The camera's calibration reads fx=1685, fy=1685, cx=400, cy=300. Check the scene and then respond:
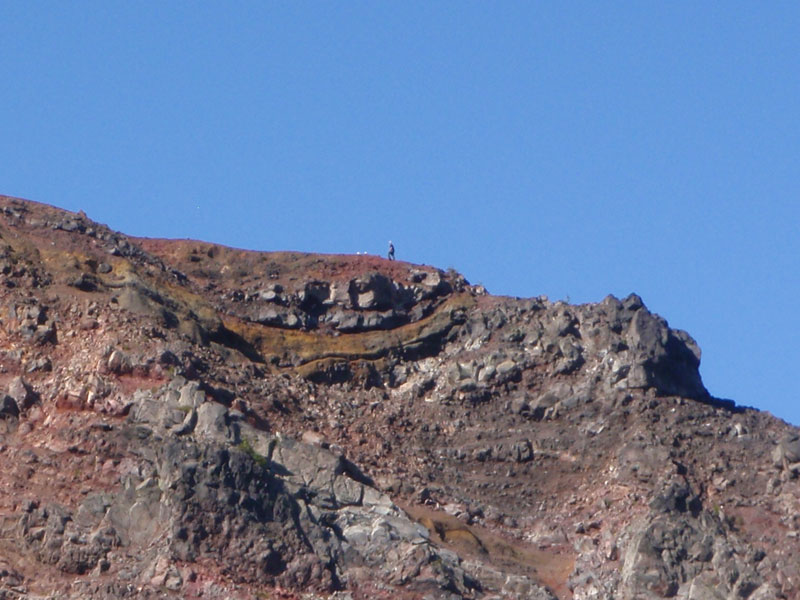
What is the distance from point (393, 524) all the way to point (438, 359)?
12.4 meters

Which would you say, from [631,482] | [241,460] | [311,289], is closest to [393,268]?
[311,289]

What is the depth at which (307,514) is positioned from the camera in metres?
42.6

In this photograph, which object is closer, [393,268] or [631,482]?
[631,482]

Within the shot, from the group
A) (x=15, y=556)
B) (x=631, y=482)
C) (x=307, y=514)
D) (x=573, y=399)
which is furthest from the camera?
(x=573, y=399)

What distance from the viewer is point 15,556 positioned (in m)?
39.9

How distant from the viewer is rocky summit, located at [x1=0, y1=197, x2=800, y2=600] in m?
41.0

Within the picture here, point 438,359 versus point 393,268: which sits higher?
point 393,268

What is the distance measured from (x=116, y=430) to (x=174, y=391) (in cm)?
226

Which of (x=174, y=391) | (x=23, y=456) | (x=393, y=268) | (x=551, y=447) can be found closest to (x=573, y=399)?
(x=551, y=447)

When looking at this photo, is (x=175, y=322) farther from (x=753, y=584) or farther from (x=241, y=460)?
(x=753, y=584)

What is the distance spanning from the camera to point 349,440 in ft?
161

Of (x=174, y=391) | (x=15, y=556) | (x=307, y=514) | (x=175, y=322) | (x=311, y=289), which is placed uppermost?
(x=311, y=289)

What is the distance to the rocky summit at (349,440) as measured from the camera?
1614 inches

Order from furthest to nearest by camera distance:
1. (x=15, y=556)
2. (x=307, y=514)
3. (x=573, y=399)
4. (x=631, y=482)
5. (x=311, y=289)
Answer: (x=311, y=289), (x=573, y=399), (x=631, y=482), (x=307, y=514), (x=15, y=556)
